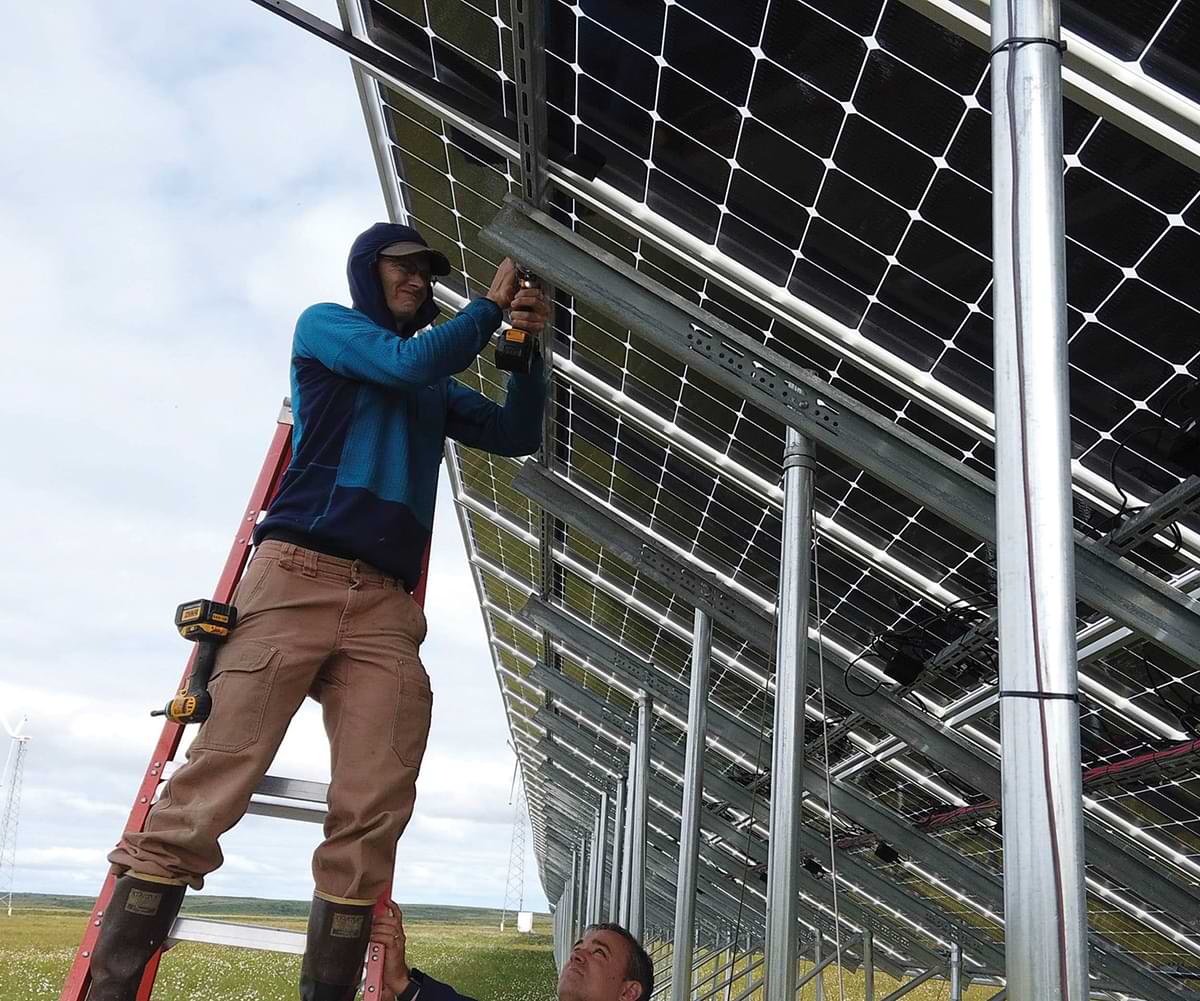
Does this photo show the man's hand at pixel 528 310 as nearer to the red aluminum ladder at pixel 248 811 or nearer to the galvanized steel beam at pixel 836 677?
the red aluminum ladder at pixel 248 811

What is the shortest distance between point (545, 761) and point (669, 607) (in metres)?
17.4

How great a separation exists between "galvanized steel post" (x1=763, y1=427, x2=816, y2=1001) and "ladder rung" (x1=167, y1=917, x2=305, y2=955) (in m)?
4.07

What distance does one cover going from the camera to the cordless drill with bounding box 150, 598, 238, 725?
10.7 ft

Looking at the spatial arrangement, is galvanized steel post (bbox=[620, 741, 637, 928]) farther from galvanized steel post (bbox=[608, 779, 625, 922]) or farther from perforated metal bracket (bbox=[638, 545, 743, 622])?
perforated metal bracket (bbox=[638, 545, 743, 622])

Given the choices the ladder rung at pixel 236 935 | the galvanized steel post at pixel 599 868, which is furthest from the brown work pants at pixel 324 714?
the galvanized steel post at pixel 599 868

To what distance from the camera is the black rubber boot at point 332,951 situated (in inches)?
122

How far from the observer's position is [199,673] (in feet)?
10.8

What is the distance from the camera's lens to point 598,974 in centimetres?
463

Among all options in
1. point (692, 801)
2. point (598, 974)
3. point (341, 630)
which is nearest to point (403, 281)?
point (341, 630)

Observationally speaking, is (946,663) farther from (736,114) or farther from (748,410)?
(736,114)

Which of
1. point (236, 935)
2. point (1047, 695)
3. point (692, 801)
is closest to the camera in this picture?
point (1047, 695)

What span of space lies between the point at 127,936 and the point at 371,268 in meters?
2.15

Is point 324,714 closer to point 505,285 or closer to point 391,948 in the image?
point 391,948

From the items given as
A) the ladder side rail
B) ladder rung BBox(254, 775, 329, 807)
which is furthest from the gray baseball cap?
ladder rung BBox(254, 775, 329, 807)
